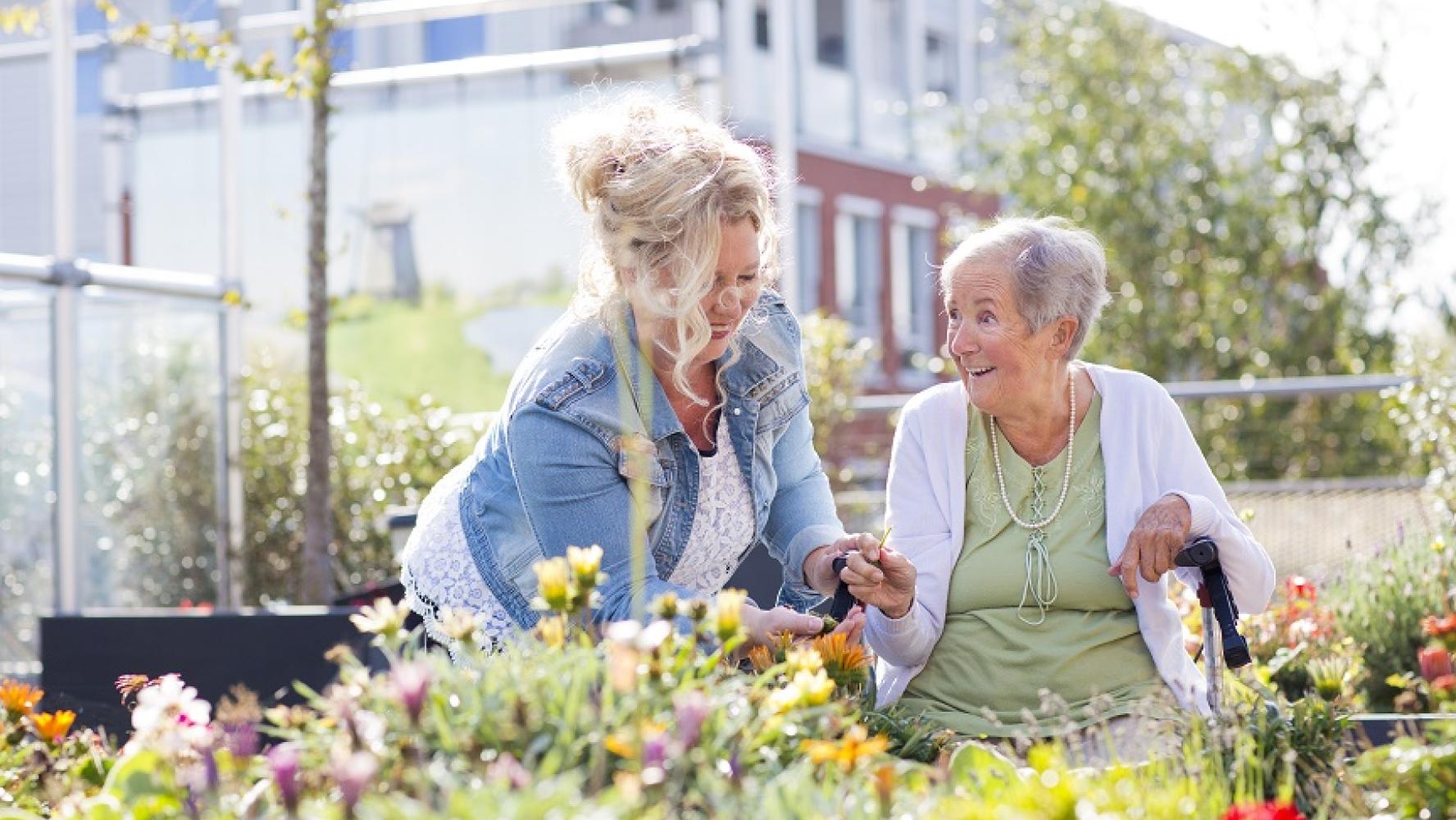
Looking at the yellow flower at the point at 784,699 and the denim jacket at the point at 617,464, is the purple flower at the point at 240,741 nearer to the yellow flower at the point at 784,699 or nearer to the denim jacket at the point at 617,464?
the yellow flower at the point at 784,699

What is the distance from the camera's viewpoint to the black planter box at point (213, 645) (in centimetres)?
436

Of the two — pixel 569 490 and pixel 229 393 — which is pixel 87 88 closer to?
pixel 229 393

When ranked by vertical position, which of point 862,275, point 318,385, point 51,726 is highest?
point 51,726

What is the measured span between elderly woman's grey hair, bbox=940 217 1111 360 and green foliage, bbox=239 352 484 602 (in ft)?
12.8

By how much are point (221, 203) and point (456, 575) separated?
4.17 metres

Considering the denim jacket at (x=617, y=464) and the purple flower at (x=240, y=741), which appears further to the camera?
the denim jacket at (x=617, y=464)

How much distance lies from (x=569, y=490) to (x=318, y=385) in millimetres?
3477

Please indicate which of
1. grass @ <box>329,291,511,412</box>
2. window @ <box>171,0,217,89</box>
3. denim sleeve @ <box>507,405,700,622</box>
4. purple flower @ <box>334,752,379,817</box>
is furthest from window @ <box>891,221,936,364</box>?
purple flower @ <box>334,752,379,817</box>

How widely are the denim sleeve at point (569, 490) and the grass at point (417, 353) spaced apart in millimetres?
6543

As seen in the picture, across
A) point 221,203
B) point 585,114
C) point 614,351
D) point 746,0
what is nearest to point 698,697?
point 614,351

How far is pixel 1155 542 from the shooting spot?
10.1 ft

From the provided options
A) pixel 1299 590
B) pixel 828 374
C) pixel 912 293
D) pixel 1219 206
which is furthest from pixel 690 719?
pixel 912 293

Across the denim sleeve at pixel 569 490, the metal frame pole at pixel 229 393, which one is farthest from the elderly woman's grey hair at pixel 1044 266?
the metal frame pole at pixel 229 393

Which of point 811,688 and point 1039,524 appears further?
point 1039,524
